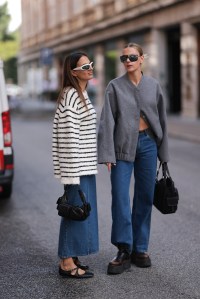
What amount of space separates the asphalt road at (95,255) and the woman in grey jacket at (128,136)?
34cm

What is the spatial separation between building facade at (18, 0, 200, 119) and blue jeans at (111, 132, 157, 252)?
17.2 m

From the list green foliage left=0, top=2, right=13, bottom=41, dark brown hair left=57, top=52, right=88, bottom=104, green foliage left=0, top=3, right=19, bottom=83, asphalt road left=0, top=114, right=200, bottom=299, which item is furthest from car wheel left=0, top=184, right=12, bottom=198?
green foliage left=0, top=2, right=13, bottom=41

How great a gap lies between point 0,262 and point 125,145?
1.50 metres

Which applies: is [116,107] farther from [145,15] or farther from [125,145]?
[145,15]

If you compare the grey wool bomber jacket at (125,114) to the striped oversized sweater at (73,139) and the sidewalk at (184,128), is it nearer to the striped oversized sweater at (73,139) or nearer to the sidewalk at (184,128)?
the striped oversized sweater at (73,139)

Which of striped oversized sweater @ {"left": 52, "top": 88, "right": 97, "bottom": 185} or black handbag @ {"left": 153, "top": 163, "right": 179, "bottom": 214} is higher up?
striped oversized sweater @ {"left": 52, "top": 88, "right": 97, "bottom": 185}

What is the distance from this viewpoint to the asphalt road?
179 inches

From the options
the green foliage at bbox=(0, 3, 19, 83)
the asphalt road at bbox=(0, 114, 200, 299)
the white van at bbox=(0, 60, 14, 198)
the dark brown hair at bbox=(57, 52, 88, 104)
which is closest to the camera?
the asphalt road at bbox=(0, 114, 200, 299)

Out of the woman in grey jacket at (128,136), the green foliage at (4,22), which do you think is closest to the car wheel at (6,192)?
the woman in grey jacket at (128,136)

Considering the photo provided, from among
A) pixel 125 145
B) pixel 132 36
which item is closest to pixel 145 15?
pixel 132 36

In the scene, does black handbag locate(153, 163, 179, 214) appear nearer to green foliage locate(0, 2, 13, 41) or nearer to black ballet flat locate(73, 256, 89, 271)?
black ballet flat locate(73, 256, 89, 271)

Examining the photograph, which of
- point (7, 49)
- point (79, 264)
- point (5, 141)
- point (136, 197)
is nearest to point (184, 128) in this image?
point (5, 141)

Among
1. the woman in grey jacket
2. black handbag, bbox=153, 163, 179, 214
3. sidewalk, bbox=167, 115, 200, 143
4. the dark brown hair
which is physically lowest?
sidewalk, bbox=167, 115, 200, 143

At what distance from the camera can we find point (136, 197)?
516 centimetres
